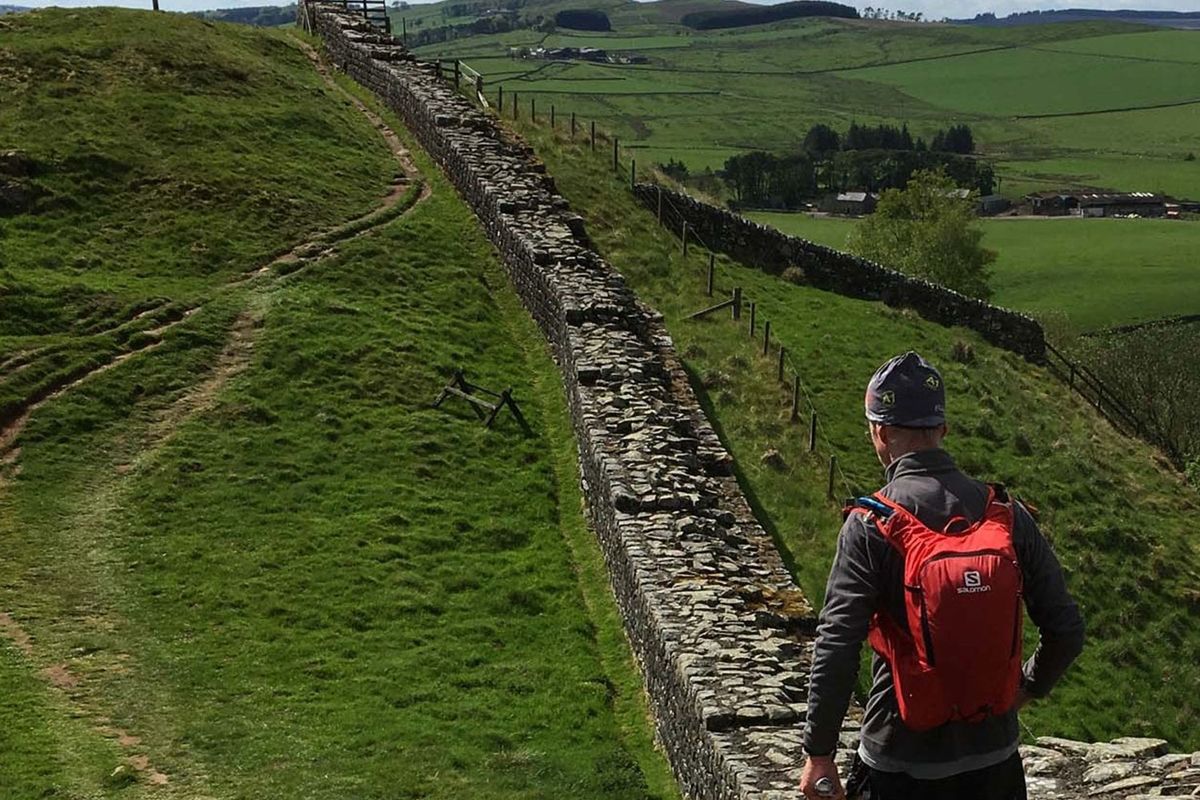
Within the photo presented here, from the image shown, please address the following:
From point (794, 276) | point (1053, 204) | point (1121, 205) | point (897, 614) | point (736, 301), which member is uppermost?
point (897, 614)

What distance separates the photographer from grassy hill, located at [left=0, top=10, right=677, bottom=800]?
14281mm

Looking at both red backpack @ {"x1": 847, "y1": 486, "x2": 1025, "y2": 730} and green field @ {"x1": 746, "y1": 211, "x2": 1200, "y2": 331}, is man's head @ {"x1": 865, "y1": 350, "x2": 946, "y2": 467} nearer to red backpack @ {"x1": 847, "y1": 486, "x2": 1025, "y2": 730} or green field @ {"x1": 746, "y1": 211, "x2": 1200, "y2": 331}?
red backpack @ {"x1": 847, "y1": 486, "x2": 1025, "y2": 730}

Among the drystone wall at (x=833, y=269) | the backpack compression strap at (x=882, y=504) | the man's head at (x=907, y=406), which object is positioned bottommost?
the drystone wall at (x=833, y=269)

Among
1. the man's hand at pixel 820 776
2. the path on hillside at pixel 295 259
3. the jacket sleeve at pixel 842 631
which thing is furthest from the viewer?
the path on hillside at pixel 295 259

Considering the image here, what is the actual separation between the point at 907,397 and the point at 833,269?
3766 cm

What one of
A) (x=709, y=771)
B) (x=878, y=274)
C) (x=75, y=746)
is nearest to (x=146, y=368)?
(x=75, y=746)

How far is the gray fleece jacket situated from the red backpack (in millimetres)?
88

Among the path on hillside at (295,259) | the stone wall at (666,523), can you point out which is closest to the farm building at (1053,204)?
the path on hillside at (295,259)

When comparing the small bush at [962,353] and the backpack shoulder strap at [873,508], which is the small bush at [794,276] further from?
the backpack shoulder strap at [873,508]

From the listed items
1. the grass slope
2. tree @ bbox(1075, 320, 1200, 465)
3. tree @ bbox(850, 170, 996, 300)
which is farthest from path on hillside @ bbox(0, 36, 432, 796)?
tree @ bbox(850, 170, 996, 300)

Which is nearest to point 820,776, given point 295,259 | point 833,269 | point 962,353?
point 295,259

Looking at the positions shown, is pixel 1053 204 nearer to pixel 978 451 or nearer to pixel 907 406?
pixel 978 451

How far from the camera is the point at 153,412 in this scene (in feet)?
77.1

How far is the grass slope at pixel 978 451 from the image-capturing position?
24.3m
